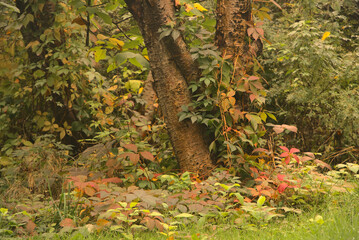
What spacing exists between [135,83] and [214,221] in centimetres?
192


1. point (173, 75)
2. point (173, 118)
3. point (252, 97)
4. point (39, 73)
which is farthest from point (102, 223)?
point (39, 73)

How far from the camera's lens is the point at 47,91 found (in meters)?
5.14

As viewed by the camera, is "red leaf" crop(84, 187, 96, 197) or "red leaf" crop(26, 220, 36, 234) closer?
"red leaf" crop(26, 220, 36, 234)

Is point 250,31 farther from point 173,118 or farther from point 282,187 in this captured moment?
point 282,187

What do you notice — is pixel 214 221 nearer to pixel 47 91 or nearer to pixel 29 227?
pixel 29 227

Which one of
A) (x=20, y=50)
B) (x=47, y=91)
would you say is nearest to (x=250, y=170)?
A: (x=47, y=91)

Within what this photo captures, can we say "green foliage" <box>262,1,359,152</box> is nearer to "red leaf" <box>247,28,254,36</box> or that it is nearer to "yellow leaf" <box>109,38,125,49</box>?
"red leaf" <box>247,28,254,36</box>

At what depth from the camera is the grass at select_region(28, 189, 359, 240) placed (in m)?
2.26

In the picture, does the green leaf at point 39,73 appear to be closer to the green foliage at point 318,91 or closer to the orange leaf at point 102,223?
the orange leaf at point 102,223

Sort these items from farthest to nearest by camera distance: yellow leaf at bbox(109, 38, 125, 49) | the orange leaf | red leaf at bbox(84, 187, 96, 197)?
yellow leaf at bbox(109, 38, 125, 49) < red leaf at bbox(84, 187, 96, 197) < the orange leaf

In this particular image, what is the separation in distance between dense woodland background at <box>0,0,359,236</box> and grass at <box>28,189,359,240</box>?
0.35 ft

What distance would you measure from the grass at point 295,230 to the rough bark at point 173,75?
1147 millimetres

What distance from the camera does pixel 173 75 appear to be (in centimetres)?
388

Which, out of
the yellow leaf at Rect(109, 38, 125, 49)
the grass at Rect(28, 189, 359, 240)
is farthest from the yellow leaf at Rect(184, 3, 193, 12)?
the grass at Rect(28, 189, 359, 240)
